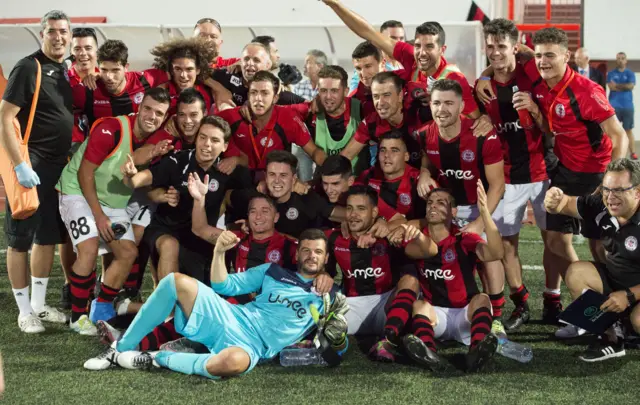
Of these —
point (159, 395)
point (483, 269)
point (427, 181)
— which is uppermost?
point (427, 181)

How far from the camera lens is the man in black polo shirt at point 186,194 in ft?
18.2

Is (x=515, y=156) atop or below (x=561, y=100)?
below

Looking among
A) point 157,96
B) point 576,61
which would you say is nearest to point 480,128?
point 157,96

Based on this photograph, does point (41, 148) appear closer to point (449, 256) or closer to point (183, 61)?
point (183, 61)

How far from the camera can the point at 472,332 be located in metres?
4.80

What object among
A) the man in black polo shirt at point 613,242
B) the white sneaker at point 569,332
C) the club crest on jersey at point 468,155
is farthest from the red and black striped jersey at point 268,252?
the white sneaker at point 569,332

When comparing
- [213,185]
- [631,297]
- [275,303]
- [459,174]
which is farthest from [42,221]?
[631,297]

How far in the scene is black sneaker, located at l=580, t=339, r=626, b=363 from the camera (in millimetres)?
4828

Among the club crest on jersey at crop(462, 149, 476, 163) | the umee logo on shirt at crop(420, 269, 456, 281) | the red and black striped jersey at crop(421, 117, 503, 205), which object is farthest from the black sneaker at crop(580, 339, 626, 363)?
the club crest on jersey at crop(462, 149, 476, 163)

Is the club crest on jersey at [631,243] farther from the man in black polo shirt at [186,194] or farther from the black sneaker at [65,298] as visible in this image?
the black sneaker at [65,298]

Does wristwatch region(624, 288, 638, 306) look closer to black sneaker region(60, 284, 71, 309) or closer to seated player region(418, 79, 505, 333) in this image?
seated player region(418, 79, 505, 333)

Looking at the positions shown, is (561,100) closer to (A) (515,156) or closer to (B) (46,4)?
(A) (515,156)

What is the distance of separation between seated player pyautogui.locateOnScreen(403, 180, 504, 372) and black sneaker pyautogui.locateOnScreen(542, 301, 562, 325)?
0.97 meters

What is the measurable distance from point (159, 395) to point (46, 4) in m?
16.9
